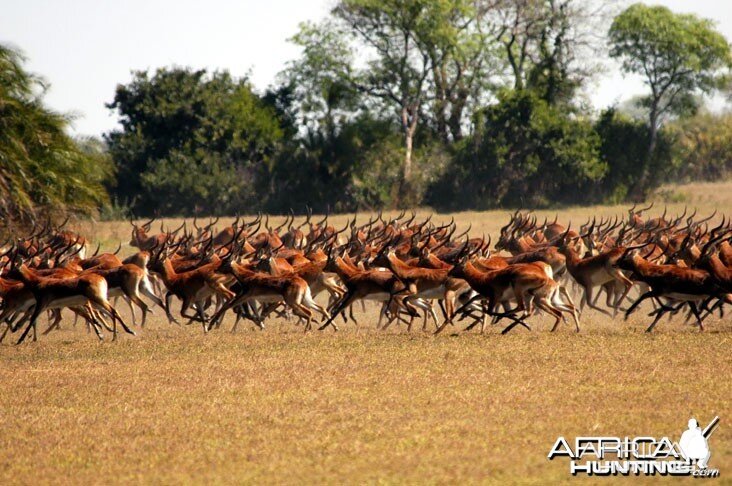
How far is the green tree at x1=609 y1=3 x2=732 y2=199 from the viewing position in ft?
162

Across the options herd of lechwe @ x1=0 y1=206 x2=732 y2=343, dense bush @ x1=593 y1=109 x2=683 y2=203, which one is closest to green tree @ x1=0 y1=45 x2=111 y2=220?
herd of lechwe @ x1=0 y1=206 x2=732 y2=343

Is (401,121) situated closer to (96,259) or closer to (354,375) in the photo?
(96,259)

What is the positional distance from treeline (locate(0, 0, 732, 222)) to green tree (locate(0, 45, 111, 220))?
15913mm

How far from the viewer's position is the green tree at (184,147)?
157 ft

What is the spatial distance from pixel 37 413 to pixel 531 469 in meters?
4.96

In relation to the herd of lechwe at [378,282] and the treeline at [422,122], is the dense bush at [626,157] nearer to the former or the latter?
the treeline at [422,122]

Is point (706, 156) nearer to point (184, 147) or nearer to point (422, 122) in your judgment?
point (422, 122)

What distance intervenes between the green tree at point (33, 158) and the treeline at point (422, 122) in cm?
1591

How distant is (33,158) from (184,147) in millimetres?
17977

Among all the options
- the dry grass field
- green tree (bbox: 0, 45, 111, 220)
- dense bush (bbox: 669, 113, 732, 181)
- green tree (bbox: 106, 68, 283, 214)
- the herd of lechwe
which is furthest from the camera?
dense bush (bbox: 669, 113, 732, 181)

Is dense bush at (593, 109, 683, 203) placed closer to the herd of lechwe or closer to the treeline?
the treeline

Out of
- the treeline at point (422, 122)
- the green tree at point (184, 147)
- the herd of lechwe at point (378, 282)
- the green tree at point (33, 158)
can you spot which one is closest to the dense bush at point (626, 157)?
the treeline at point (422, 122)

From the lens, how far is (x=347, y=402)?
36.8 feet

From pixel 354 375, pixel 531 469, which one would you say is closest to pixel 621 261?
pixel 354 375
